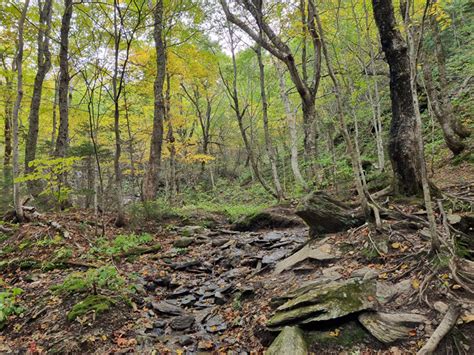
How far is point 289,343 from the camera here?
2.91 metres

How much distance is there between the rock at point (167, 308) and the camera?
4533mm

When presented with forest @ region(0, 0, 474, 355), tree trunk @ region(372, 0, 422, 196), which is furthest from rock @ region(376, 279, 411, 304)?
tree trunk @ region(372, 0, 422, 196)

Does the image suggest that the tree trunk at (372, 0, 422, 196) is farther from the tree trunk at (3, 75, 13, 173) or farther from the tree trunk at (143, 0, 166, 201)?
the tree trunk at (3, 75, 13, 173)

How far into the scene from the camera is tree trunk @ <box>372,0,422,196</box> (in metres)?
5.34

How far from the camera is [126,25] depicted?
8.10 meters

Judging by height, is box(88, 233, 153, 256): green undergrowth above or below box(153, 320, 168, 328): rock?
above

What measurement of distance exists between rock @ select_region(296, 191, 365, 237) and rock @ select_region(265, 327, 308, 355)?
2.72 metres

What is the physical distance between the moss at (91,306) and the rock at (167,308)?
0.71 m

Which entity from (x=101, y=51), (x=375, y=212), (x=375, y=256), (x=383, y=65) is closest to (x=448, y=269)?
(x=375, y=256)

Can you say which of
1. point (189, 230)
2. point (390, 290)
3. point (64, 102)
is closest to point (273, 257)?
point (390, 290)

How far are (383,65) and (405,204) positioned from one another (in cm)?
1499

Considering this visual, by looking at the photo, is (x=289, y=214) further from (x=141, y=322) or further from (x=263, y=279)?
(x=141, y=322)

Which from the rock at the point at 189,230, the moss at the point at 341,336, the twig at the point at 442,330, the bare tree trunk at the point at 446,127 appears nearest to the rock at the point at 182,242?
the rock at the point at 189,230

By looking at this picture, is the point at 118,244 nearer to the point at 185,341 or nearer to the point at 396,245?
the point at 185,341
